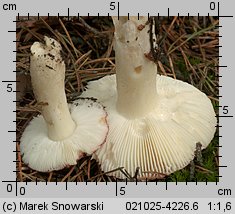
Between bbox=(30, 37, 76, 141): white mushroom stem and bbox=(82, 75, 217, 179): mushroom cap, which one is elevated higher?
bbox=(30, 37, 76, 141): white mushroom stem

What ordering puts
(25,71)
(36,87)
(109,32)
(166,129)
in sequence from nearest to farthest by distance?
(36,87), (166,129), (25,71), (109,32)

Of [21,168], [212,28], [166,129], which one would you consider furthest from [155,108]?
[212,28]

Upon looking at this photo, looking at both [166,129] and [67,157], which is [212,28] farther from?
[67,157]

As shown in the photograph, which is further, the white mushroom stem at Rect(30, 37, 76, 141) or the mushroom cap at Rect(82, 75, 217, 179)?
the mushroom cap at Rect(82, 75, 217, 179)

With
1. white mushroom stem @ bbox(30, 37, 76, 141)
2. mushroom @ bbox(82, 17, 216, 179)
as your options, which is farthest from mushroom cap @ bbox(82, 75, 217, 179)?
white mushroom stem @ bbox(30, 37, 76, 141)

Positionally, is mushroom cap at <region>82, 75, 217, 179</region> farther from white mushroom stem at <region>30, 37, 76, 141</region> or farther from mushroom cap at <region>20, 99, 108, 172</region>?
white mushroom stem at <region>30, 37, 76, 141</region>

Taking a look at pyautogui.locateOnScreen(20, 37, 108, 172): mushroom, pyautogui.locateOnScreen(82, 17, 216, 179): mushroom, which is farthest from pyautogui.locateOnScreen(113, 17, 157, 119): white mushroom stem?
pyautogui.locateOnScreen(20, 37, 108, 172): mushroom

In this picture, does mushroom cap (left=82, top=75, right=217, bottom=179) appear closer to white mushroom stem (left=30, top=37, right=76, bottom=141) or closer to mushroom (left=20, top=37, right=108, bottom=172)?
mushroom (left=20, top=37, right=108, bottom=172)
